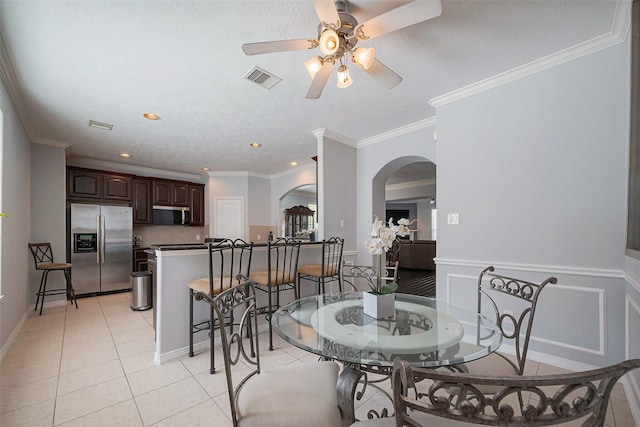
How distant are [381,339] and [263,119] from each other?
2.96 meters

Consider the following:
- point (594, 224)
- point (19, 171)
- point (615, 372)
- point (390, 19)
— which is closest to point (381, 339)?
point (615, 372)

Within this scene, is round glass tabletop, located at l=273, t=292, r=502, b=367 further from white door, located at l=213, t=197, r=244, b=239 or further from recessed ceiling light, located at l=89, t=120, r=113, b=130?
white door, located at l=213, t=197, r=244, b=239

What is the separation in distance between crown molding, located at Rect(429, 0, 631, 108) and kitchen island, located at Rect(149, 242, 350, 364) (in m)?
3.01

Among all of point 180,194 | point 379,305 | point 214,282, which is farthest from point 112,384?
point 180,194

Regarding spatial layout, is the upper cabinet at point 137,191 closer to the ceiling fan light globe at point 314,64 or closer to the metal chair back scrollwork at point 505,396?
the ceiling fan light globe at point 314,64

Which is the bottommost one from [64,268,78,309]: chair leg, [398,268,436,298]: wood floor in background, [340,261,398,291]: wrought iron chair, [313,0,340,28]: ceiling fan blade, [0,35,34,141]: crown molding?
[398,268,436,298]: wood floor in background

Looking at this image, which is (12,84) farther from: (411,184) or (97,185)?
(411,184)

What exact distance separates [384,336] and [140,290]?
3.95 meters

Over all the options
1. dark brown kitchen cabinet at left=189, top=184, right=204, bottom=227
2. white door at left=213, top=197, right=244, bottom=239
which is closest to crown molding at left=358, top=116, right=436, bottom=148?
white door at left=213, top=197, right=244, bottom=239

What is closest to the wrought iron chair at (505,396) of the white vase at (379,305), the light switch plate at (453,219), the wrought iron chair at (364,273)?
the white vase at (379,305)

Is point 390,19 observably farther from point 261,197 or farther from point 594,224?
point 261,197

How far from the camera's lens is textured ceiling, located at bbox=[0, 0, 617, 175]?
1.70m

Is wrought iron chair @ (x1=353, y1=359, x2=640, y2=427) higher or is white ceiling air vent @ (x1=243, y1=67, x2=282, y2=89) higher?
white ceiling air vent @ (x1=243, y1=67, x2=282, y2=89)

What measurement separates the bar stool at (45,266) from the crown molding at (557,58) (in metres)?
5.38
